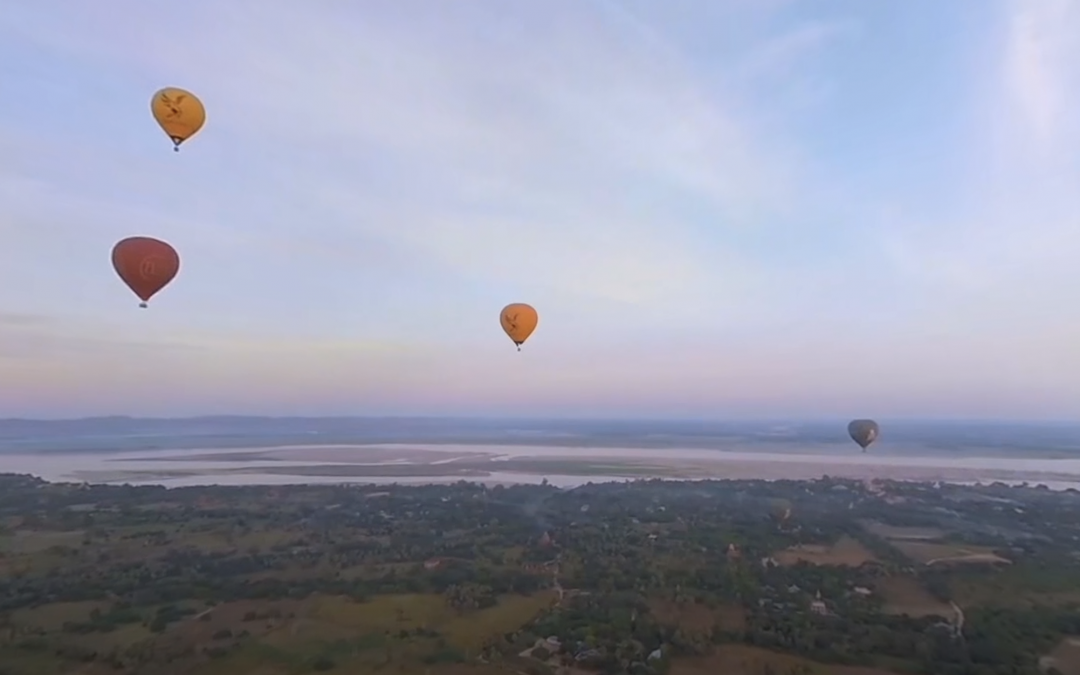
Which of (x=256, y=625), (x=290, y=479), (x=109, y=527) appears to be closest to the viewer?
(x=256, y=625)

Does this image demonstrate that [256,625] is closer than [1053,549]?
Yes

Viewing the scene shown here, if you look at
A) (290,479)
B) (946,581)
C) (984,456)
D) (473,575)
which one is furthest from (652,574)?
(984,456)

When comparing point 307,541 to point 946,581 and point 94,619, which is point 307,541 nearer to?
point 94,619

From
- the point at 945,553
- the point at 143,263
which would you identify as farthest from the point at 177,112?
the point at 945,553

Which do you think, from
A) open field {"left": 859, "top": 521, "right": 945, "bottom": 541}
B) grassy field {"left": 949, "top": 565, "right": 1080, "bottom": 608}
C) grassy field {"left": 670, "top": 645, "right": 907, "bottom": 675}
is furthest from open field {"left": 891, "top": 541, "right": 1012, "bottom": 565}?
grassy field {"left": 670, "top": 645, "right": 907, "bottom": 675}

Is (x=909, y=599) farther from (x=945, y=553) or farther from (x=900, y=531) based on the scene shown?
(x=900, y=531)

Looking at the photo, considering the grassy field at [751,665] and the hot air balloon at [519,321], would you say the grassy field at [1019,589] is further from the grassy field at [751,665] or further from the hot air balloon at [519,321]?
the hot air balloon at [519,321]

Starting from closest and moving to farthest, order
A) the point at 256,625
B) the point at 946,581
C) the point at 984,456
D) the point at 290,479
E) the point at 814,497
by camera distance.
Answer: the point at 256,625 → the point at 946,581 → the point at 814,497 → the point at 290,479 → the point at 984,456
